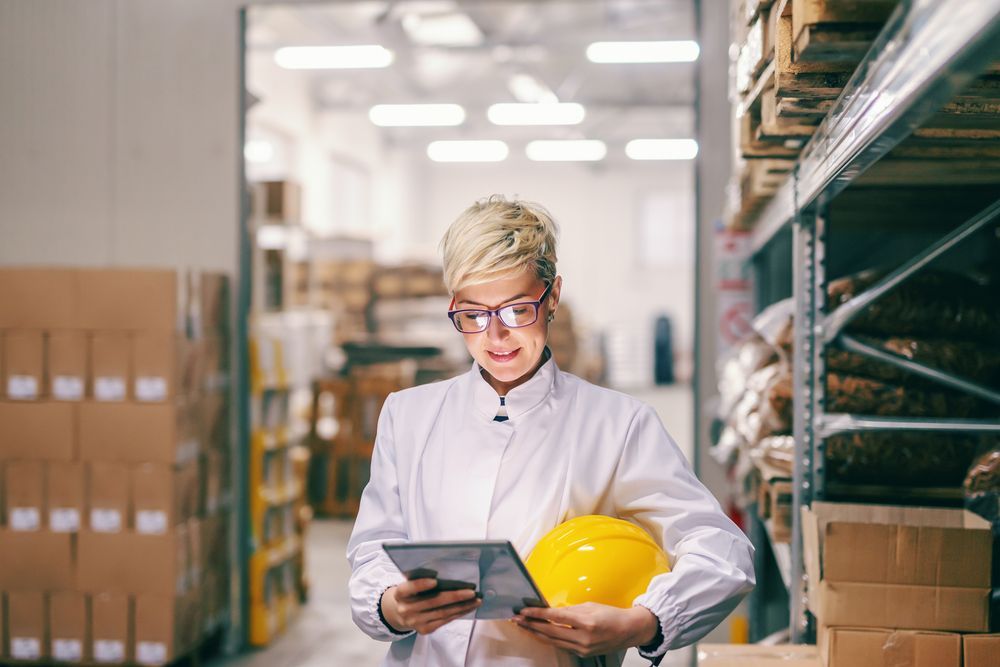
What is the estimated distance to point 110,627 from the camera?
13.8 ft

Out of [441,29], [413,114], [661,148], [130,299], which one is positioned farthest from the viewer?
[661,148]

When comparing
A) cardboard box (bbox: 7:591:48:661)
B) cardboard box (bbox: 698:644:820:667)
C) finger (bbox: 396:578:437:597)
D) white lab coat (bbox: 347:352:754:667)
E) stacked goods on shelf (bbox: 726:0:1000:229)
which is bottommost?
cardboard box (bbox: 7:591:48:661)

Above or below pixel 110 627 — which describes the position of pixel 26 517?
above

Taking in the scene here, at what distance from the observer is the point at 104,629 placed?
4.20 metres

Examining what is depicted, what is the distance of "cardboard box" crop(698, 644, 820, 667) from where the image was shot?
2.05m

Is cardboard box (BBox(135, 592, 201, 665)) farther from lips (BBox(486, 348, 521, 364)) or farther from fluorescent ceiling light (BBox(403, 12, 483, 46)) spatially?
fluorescent ceiling light (BBox(403, 12, 483, 46))

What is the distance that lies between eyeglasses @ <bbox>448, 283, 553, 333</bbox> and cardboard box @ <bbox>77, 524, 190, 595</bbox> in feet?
9.74

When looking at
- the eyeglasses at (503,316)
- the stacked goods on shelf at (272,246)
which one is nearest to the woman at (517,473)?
the eyeglasses at (503,316)

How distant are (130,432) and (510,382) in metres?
2.88

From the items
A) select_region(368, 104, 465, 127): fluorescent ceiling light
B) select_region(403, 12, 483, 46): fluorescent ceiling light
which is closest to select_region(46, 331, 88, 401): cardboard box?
select_region(403, 12, 483, 46): fluorescent ceiling light

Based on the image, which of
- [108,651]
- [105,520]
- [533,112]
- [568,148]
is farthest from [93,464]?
[568,148]

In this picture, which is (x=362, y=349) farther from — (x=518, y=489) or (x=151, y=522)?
(x=518, y=489)

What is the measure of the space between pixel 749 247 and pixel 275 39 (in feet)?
25.6

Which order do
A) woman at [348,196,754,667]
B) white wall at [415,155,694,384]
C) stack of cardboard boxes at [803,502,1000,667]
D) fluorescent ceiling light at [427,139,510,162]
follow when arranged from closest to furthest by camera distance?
1. woman at [348,196,754,667]
2. stack of cardboard boxes at [803,502,1000,667]
3. fluorescent ceiling light at [427,139,510,162]
4. white wall at [415,155,694,384]
